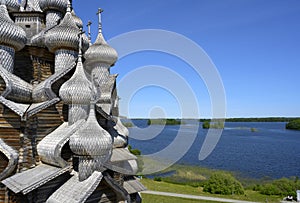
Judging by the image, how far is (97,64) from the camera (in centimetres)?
798

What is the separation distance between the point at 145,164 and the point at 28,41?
14616 millimetres

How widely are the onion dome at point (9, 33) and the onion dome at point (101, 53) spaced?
206 centimetres

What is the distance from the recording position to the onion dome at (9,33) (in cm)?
572

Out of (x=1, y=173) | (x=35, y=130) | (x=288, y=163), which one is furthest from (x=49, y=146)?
(x=288, y=163)

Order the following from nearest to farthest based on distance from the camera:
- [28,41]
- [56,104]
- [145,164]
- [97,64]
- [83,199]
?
[83,199] → [56,104] → [28,41] → [97,64] → [145,164]

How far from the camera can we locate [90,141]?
486 cm

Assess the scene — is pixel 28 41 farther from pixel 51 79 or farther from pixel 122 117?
pixel 122 117

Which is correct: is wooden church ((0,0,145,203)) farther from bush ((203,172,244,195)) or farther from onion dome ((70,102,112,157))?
bush ((203,172,244,195))

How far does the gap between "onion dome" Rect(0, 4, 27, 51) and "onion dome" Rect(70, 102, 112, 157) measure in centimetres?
266

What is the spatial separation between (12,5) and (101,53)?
2891 mm

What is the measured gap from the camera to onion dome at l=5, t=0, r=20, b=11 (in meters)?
7.53

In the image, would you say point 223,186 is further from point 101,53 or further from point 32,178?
point 32,178

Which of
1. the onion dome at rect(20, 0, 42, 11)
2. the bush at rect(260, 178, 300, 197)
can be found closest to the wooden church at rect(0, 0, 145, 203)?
the onion dome at rect(20, 0, 42, 11)

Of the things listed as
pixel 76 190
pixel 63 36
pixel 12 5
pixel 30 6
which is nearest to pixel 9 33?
pixel 63 36
